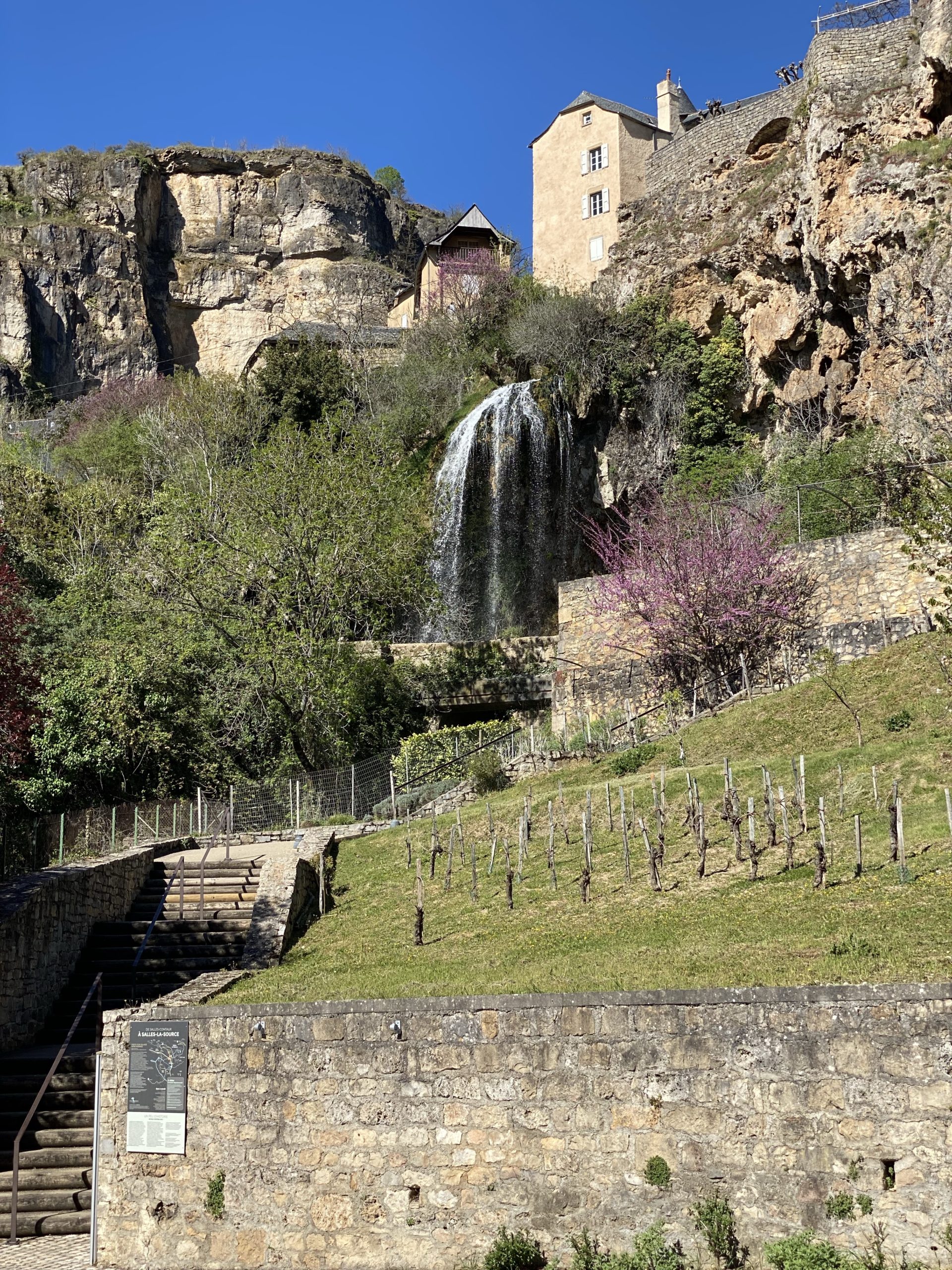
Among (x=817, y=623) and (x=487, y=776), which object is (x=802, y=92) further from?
(x=487, y=776)

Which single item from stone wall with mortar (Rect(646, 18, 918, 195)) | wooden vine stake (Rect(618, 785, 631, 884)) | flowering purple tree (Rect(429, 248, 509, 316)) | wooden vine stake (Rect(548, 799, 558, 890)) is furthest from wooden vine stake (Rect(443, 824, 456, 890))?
flowering purple tree (Rect(429, 248, 509, 316))

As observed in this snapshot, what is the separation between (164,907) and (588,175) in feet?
114

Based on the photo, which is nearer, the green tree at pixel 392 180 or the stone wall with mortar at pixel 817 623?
the stone wall with mortar at pixel 817 623

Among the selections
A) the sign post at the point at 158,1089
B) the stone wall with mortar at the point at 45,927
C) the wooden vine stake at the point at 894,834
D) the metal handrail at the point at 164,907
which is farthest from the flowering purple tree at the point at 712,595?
the sign post at the point at 158,1089

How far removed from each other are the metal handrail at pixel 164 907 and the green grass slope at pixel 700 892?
2140 mm

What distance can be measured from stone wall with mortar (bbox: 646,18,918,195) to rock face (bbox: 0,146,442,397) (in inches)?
926

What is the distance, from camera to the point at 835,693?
810 inches

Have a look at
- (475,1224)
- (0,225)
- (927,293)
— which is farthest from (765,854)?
(0,225)

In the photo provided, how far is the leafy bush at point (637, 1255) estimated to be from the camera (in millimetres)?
8312

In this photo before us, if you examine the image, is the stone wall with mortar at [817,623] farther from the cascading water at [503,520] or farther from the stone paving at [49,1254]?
the stone paving at [49,1254]

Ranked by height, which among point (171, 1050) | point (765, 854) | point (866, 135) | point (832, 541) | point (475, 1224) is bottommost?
point (475, 1224)

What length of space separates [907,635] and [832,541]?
10.7 ft

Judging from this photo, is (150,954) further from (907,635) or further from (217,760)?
(907,635)

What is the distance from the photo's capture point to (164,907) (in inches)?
738
